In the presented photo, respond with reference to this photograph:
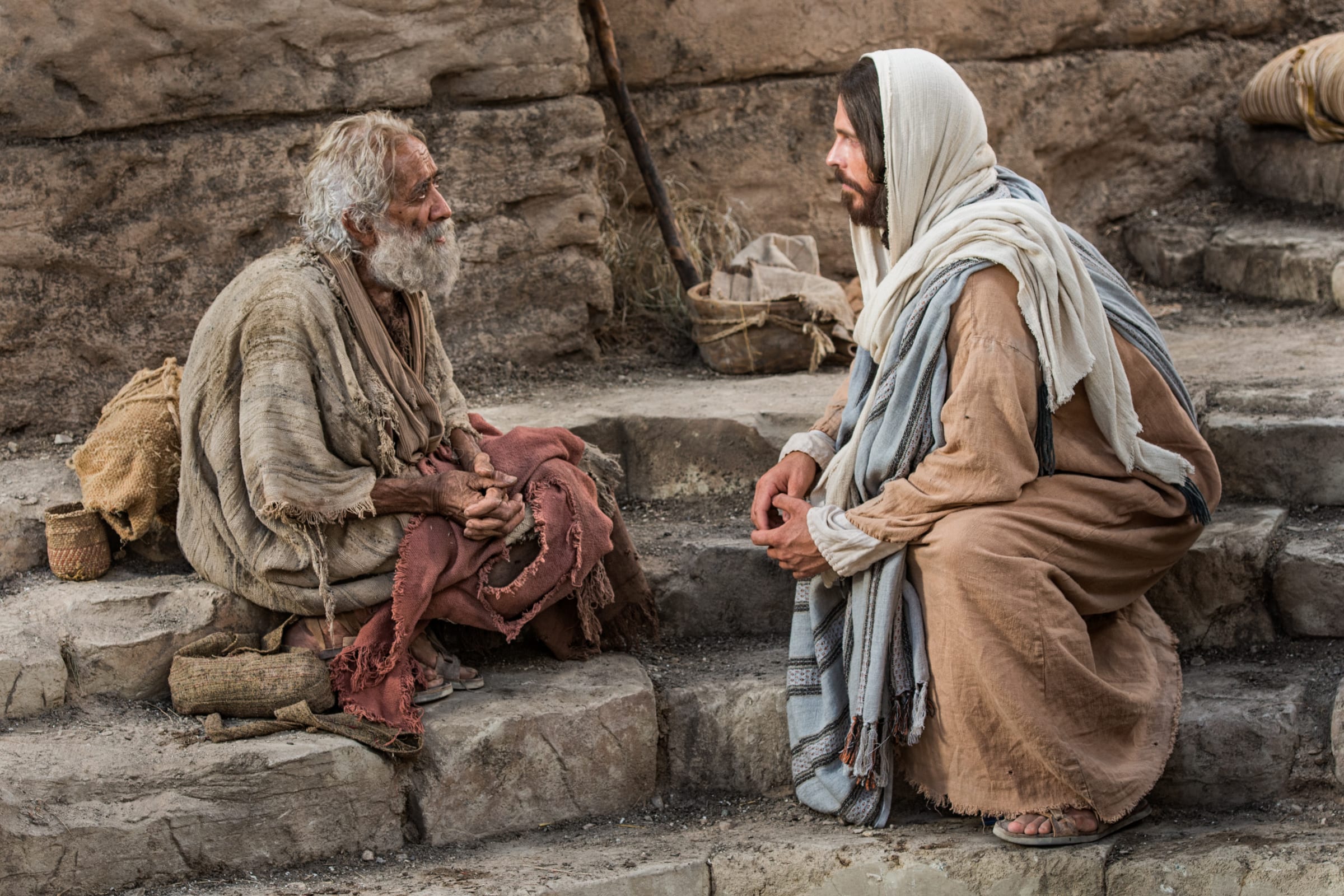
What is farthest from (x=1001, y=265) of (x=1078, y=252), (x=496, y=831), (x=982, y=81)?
(x=982, y=81)

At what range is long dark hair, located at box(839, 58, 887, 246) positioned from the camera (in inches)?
134

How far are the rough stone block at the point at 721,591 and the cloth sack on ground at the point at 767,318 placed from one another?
4.19 ft

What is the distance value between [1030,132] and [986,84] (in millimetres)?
321

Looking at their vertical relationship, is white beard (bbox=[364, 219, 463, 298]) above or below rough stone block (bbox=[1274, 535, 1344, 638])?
above

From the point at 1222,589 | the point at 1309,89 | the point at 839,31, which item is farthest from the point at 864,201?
the point at 1309,89

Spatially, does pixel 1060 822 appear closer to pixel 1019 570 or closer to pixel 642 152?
pixel 1019 570

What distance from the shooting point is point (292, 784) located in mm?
3457

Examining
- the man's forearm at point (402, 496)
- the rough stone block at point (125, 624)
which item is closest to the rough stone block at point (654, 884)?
the man's forearm at point (402, 496)

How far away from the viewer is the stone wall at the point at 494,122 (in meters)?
4.75

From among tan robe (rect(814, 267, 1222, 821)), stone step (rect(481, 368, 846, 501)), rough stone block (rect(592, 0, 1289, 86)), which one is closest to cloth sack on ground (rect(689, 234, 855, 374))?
stone step (rect(481, 368, 846, 501))

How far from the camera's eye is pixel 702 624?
166 inches

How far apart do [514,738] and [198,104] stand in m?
2.56

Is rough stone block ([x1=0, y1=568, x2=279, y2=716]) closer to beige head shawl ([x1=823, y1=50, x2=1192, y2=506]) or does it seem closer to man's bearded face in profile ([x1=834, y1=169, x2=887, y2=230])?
beige head shawl ([x1=823, y1=50, x2=1192, y2=506])

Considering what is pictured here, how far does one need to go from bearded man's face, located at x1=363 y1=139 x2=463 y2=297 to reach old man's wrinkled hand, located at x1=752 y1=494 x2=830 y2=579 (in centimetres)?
108
